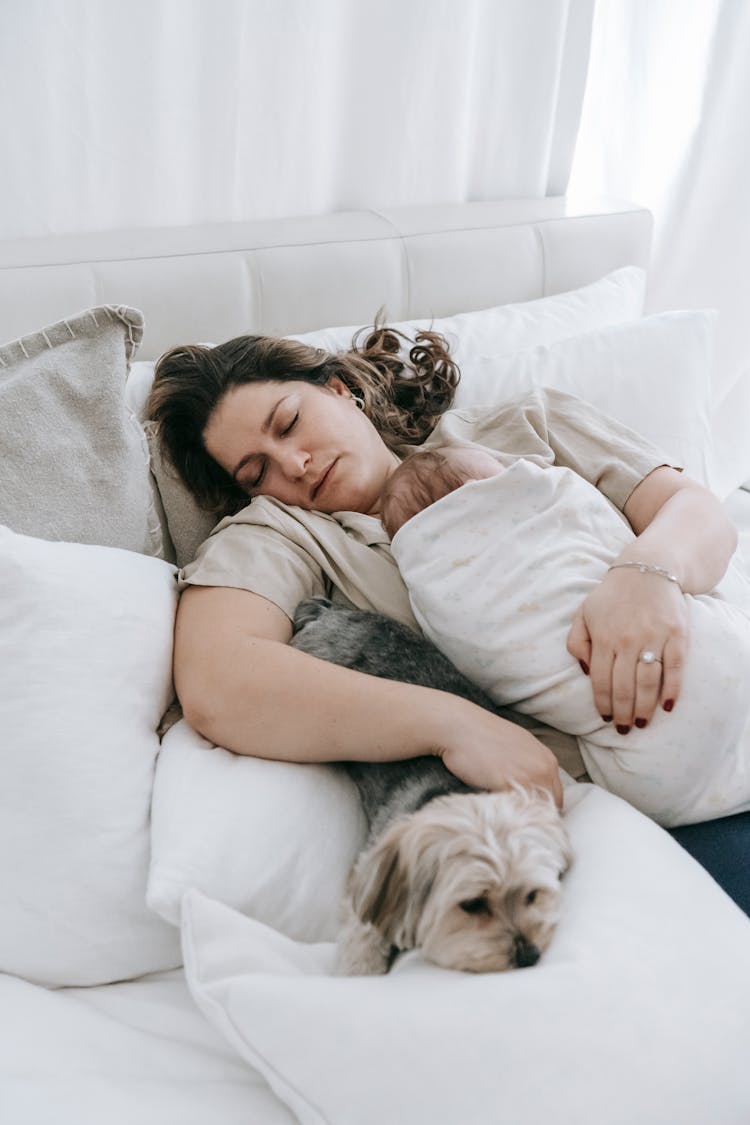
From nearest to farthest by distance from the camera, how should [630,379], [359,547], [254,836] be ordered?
1. [254,836]
2. [359,547]
3. [630,379]

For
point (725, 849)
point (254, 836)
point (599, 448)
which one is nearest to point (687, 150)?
point (599, 448)

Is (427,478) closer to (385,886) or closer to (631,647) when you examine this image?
(631,647)

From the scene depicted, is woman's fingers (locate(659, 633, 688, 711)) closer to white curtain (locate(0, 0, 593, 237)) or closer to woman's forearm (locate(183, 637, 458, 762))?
woman's forearm (locate(183, 637, 458, 762))

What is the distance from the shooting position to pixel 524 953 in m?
0.88

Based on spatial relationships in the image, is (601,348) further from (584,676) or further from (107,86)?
(107,86)

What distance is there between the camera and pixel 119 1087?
863mm

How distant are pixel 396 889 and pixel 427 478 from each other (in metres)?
0.61

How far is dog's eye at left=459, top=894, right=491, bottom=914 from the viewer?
90 cm

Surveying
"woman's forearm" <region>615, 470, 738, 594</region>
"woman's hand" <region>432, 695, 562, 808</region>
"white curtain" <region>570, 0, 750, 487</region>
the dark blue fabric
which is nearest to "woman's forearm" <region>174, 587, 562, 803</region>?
"woman's hand" <region>432, 695, 562, 808</region>

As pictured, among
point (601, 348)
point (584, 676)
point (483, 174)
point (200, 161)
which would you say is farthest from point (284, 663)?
point (483, 174)

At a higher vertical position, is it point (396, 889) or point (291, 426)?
point (291, 426)

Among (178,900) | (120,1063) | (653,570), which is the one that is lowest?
(120,1063)

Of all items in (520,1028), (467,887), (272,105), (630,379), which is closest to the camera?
(520,1028)

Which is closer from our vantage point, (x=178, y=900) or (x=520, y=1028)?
(x=520, y=1028)
